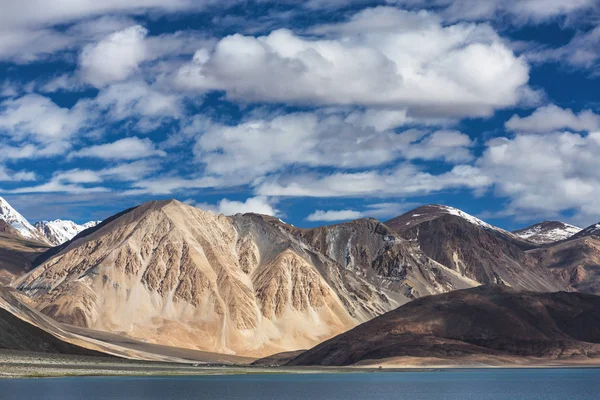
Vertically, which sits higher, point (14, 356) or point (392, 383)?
point (14, 356)

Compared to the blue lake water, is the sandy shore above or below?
above

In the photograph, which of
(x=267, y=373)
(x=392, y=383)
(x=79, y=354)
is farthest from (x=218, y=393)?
(x=79, y=354)

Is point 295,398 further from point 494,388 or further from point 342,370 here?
point 342,370

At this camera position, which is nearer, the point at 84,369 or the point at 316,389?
the point at 316,389

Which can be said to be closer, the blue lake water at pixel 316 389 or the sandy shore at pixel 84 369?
the blue lake water at pixel 316 389

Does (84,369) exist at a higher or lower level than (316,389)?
higher

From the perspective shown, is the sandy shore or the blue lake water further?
the sandy shore

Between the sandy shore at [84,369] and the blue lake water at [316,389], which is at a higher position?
the sandy shore at [84,369]

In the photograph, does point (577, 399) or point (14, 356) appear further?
point (14, 356)
